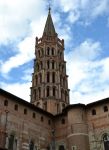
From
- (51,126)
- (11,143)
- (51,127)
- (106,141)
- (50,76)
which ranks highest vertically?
(50,76)

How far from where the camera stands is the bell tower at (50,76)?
51812mm

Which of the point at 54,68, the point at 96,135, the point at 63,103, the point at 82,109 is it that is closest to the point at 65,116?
the point at 82,109

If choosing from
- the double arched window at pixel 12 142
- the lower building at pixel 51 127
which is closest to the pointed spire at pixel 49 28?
the lower building at pixel 51 127

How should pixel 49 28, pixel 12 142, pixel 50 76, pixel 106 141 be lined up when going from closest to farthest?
pixel 12 142 → pixel 106 141 → pixel 50 76 → pixel 49 28

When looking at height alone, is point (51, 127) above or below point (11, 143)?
above

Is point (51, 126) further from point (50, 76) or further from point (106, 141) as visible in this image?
point (50, 76)

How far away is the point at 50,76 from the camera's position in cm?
5500

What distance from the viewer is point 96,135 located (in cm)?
3509

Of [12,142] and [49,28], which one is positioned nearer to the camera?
[12,142]

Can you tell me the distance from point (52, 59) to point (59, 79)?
4.86 m

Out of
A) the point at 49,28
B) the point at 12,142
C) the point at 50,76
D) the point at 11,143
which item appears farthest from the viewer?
the point at 49,28

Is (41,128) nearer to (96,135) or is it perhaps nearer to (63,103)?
(96,135)

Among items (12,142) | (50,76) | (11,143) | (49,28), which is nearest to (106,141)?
(12,142)

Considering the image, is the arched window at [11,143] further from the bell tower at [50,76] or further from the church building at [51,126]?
the bell tower at [50,76]
